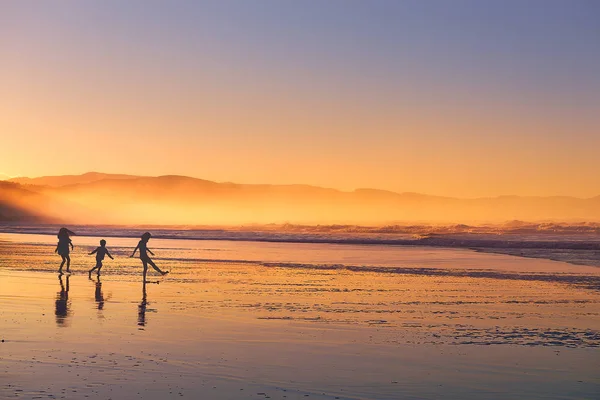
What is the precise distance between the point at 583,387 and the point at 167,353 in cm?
731

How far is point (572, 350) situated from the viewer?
1491cm

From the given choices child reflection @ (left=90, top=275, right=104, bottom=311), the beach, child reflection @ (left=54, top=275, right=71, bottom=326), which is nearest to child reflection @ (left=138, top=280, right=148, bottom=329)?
the beach

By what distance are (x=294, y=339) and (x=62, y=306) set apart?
7.88 m

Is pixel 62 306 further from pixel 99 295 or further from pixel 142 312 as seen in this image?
pixel 99 295

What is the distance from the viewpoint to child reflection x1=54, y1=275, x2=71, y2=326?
17328 millimetres

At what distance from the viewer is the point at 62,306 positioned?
65.8ft

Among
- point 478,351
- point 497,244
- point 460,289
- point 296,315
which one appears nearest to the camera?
point 478,351

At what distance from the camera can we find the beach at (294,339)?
1144 cm

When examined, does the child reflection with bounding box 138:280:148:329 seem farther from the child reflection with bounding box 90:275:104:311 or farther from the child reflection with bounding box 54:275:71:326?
the child reflection with bounding box 54:275:71:326

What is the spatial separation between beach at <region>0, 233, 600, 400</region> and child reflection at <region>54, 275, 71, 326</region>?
0.03m

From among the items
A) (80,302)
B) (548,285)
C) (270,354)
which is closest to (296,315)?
(270,354)

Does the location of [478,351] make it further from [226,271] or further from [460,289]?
[226,271]

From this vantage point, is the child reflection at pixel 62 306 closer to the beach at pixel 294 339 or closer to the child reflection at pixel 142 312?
the beach at pixel 294 339

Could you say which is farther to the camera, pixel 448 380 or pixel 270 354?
pixel 270 354
